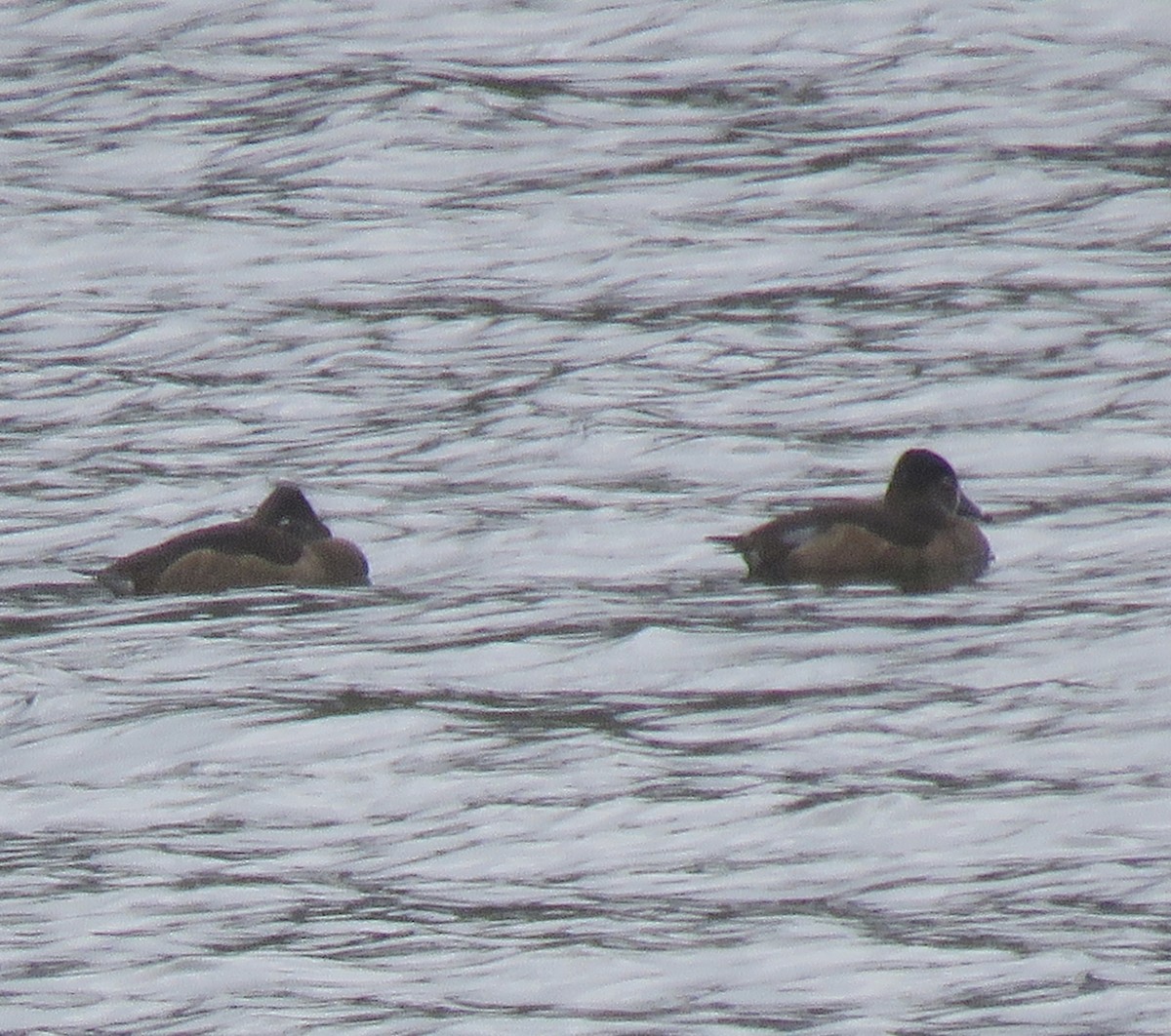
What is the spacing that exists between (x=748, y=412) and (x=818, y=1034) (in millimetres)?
8955

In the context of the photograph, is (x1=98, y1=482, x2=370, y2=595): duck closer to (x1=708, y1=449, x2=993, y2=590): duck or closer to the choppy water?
the choppy water

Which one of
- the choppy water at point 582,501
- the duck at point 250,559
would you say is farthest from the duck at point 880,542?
the duck at point 250,559

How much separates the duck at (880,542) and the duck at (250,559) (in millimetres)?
1469

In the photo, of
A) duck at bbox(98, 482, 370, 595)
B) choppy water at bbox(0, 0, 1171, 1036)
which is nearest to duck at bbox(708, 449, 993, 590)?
choppy water at bbox(0, 0, 1171, 1036)

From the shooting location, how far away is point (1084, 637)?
39.4 ft

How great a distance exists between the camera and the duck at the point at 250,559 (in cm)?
1345

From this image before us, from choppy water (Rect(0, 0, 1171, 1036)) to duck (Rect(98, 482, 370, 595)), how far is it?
140 millimetres

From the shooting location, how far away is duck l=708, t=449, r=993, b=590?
43.5 ft

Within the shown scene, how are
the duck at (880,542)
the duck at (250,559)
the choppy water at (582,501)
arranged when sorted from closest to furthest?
the choppy water at (582,501) < the duck at (880,542) < the duck at (250,559)

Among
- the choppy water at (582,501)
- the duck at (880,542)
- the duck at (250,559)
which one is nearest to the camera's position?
the choppy water at (582,501)

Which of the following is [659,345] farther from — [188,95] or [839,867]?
[839,867]

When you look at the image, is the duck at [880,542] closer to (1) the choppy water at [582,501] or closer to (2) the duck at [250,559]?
(1) the choppy water at [582,501]

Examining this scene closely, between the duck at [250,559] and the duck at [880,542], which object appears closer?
the duck at [880,542]

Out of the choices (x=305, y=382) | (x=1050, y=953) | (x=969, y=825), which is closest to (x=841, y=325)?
(x=305, y=382)
